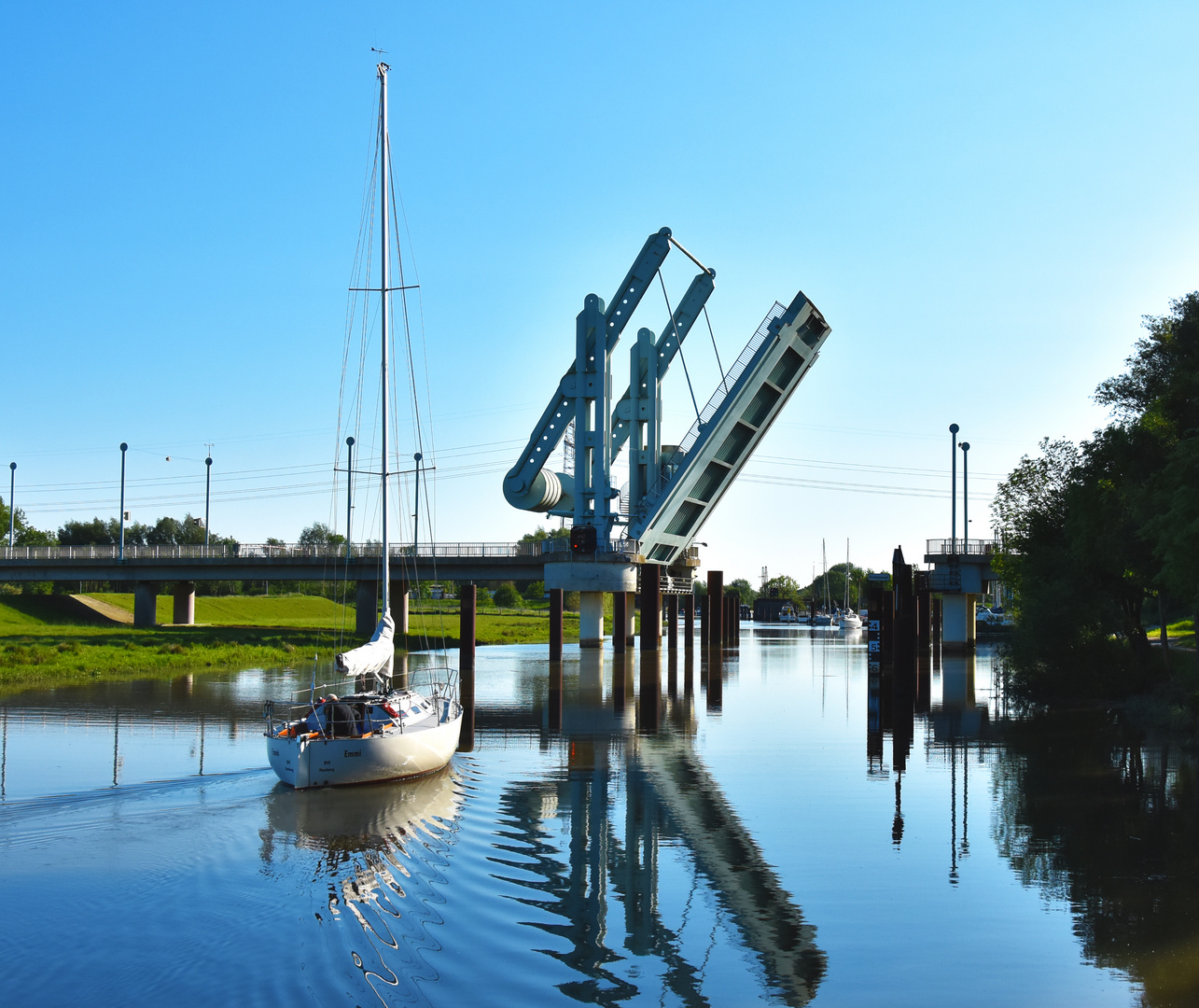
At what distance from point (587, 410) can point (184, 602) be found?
91.5ft

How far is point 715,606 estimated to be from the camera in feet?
157

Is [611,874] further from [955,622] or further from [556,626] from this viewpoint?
[955,622]

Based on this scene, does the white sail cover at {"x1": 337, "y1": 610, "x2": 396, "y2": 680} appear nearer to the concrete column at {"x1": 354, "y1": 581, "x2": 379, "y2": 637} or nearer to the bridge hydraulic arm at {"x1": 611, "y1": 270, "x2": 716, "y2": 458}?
the bridge hydraulic arm at {"x1": 611, "y1": 270, "x2": 716, "y2": 458}

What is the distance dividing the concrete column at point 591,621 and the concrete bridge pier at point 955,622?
588 inches

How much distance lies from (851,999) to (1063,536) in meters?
23.4

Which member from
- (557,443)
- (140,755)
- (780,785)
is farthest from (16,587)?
(780,785)

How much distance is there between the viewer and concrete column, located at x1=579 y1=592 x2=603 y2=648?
45.8 m

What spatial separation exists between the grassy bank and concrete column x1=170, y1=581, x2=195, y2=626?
251cm

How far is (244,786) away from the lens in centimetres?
1477

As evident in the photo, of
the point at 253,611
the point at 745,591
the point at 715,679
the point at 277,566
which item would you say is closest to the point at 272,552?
the point at 277,566

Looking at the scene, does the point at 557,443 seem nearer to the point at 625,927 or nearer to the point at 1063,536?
the point at 1063,536

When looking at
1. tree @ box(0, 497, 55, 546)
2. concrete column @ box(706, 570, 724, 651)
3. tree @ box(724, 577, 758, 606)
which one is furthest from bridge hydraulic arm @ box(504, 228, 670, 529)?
tree @ box(724, 577, 758, 606)

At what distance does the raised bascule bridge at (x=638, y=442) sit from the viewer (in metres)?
37.9

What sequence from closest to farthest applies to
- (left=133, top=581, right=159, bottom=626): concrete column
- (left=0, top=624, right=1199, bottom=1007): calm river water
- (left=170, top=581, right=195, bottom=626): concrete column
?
1. (left=0, top=624, right=1199, bottom=1007): calm river water
2. (left=133, top=581, right=159, bottom=626): concrete column
3. (left=170, top=581, right=195, bottom=626): concrete column
